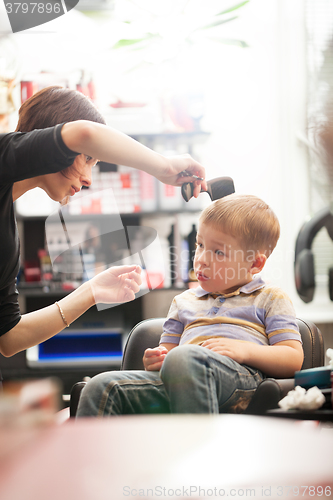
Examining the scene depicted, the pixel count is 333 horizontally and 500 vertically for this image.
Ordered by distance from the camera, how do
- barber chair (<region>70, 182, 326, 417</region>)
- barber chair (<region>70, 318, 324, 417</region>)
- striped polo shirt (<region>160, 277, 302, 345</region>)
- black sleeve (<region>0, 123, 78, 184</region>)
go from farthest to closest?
barber chair (<region>70, 318, 324, 417</region>)
striped polo shirt (<region>160, 277, 302, 345</region>)
barber chair (<region>70, 182, 326, 417</region>)
black sleeve (<region>0, 123, 78, 184</region>)

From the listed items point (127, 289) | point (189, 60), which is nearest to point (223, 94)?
point (189, 60)

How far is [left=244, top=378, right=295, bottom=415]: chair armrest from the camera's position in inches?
20.1

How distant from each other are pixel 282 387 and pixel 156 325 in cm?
33

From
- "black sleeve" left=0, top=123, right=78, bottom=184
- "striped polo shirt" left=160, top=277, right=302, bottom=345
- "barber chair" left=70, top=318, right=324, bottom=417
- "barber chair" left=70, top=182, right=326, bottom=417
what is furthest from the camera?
"barber chair" left=70, top=318, right=324, bottom=417

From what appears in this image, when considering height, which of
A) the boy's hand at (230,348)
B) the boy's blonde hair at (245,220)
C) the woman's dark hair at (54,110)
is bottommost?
the boy's hand at (230,348)


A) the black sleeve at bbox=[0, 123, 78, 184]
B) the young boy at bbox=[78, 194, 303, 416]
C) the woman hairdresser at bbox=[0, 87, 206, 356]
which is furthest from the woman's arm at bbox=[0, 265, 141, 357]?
the black sleeve at bbox=[0, 123, 78, 184]

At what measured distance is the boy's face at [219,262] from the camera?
61 centimetres

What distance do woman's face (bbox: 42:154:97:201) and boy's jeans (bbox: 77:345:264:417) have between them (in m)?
0.25

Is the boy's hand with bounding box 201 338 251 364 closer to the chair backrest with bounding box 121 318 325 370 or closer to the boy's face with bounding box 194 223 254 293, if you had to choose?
the boy's face with bounding box 194 223 254 293

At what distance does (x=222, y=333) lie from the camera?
62cm

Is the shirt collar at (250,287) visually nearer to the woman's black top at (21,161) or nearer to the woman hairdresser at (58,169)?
the woman hairdresser at (58,169)

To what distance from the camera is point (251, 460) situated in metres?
0.17

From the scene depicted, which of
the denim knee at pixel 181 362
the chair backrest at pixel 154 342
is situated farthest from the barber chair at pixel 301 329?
the denim knee at pixel 181 362

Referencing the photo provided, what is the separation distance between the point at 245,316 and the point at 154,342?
0.23 meters
